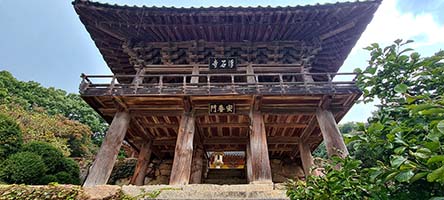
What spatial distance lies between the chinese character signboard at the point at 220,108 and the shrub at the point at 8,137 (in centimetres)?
680

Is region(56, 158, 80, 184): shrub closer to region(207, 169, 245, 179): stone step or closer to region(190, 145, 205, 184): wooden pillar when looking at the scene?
region(190, 145, 205, 184): wooden pillar

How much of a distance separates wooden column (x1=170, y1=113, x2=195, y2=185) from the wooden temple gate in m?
0.03

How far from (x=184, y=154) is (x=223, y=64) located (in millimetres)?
3842

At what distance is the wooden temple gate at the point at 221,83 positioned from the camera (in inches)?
267

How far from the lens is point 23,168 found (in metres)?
6.62

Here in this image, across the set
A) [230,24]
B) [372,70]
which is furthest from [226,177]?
[372,70]

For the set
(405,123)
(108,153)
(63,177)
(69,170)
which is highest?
(69,170)

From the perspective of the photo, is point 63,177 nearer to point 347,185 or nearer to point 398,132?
point 347,185

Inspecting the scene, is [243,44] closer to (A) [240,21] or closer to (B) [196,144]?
(A) [240,21]

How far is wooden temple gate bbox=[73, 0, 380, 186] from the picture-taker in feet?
22.3

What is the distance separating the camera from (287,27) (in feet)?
28.1

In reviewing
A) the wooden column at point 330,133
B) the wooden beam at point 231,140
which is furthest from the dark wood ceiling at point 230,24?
the wooden beam at point 231,140

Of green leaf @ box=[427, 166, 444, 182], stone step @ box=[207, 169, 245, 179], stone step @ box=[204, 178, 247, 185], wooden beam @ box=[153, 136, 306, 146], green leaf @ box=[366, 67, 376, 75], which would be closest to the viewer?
green leaf @ box=[427, 166, 444, 182]

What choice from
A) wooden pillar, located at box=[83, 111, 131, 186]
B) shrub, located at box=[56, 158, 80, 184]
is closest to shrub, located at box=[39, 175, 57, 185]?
shrub, located at box=[56, 158, 80, 184]
